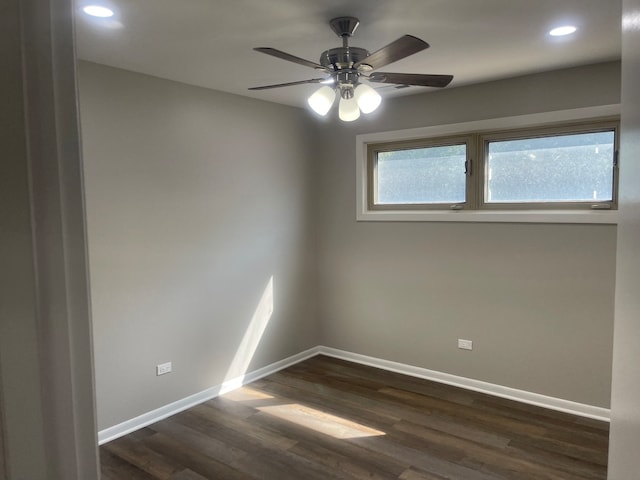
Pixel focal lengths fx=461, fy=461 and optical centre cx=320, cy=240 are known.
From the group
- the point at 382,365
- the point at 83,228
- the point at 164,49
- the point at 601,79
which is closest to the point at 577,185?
the point at 601,79

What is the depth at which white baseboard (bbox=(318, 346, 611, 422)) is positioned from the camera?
3455 millimetres

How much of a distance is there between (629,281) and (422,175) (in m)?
3.50

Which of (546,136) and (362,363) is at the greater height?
(546,136)

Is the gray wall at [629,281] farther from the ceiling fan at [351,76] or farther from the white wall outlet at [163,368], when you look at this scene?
the white wall outlet at [163,368]

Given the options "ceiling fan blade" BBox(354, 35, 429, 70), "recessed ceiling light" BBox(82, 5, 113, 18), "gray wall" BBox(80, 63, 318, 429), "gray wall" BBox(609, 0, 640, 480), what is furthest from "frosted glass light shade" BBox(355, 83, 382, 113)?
"gray wall" BBox(80, 63, 318, 429)

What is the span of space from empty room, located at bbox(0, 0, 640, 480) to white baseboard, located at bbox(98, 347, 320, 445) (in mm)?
23

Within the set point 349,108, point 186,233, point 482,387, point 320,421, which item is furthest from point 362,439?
point 349,108

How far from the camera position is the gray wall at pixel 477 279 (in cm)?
338

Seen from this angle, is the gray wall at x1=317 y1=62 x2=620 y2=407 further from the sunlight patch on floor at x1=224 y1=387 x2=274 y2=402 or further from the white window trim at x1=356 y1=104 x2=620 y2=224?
the sunlight patch on floor at x1=224 y1=387 x2=274 y2=402

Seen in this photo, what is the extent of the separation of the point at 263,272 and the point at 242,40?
7.29ft

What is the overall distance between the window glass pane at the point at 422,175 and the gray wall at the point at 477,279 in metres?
0.26

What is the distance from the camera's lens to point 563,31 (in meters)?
2.52

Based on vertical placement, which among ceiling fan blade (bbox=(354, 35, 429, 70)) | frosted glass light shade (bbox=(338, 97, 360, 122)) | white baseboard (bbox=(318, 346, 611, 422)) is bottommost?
white baseboard (bbox=(318, 346, 611, 422))

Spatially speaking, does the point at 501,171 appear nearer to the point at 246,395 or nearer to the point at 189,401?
the point at 246,395
